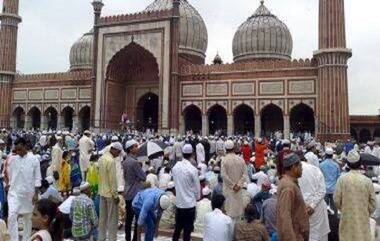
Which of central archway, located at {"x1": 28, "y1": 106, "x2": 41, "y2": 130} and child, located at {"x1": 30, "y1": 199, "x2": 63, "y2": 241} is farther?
central archway, located at {"x1": 28, "y1": 106, "x2": 41, "y2": 130}

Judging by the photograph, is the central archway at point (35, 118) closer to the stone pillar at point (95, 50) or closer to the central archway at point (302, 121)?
the stone pillar at point (95, 50)

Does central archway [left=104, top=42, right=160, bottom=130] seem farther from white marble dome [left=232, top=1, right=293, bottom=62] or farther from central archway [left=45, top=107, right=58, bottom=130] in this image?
white marble dome [left=232, top=1, right=293, bottom=62]

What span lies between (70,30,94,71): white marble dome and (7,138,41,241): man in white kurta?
1153 inches

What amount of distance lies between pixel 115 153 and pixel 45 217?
3307mm

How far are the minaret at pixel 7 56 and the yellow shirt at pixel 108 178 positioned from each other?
26361 millimetres

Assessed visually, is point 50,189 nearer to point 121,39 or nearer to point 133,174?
point 133,174

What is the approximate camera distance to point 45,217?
2.96m

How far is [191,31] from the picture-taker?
3052 cm

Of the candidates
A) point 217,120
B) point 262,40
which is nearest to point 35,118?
point 217,120

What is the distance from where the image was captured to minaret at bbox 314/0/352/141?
21.0m

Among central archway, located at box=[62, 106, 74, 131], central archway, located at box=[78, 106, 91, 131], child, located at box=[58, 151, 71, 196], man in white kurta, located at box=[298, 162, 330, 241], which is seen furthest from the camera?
central archway, located at box=[62, 106, 74, 131]

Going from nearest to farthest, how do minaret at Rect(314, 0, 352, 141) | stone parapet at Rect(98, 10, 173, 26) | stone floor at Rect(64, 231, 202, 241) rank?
stone floor at Rect(64, 231, 202, 241) < minaret at Rect(314, 0, 352, 141) < stone parapet at Rect(98, 10, 173, 26)

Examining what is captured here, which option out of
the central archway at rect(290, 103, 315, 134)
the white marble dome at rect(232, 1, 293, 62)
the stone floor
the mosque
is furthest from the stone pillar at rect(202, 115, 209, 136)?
the stone floor

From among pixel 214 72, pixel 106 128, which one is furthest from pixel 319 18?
pixel 106 128
